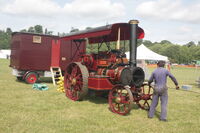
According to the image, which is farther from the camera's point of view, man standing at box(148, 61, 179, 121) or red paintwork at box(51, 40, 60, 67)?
red paintwork at box(51, 40, 60, 67)

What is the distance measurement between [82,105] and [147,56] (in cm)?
1284

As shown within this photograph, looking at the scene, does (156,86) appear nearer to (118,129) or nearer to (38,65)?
(118,129)

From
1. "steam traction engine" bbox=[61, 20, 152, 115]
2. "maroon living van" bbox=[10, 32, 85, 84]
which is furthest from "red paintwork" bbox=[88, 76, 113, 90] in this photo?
"maroon living van" bbox=[10, 32, 85, 84]

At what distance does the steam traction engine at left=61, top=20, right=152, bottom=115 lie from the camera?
228 inches

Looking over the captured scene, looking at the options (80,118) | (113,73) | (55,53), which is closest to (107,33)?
(113,73)

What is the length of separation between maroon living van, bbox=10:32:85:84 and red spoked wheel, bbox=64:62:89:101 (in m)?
2.40

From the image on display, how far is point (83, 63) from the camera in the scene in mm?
7457

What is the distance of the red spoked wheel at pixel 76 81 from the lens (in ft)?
21.8

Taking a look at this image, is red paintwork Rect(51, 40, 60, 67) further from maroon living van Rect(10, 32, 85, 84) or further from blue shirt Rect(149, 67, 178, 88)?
blue shirt Rect(149, 67, 178, 88)

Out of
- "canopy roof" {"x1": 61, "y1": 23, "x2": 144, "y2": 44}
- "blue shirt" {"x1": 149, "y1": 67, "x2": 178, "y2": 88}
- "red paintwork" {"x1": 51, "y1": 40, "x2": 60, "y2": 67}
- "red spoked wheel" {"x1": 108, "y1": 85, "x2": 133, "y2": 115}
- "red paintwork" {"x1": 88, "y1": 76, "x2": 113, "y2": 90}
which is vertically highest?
"canopy roof" {"x1": 61, "y1": 23, "x2": 144, "y2": 44}

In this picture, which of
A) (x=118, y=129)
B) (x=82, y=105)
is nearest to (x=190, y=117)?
(x=118, y=129)

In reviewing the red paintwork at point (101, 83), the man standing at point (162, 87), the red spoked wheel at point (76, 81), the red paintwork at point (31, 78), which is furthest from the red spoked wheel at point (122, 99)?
the red paintwork at point (31, 78)

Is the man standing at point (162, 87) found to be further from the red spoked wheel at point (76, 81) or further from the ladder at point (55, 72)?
the ladder at point (55, 72)

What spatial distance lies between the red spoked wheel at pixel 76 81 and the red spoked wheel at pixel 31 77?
322 centimetres
